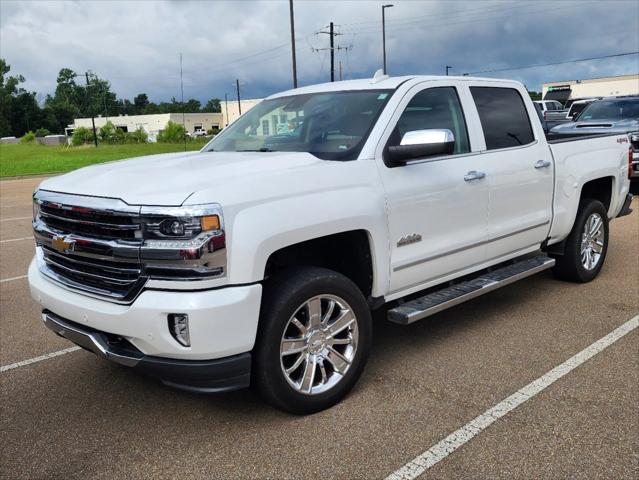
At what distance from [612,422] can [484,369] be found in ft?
A: 3.01

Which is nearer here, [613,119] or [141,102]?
[613,119]

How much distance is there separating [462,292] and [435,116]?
128cm

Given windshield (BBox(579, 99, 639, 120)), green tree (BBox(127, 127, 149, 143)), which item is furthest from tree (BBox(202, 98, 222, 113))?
windshield (BBox(579, 99, 639, 120))

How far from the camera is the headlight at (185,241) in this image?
3.01 m

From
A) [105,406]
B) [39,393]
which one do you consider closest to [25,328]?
[39,393]

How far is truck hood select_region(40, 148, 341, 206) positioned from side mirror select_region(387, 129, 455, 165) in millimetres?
497

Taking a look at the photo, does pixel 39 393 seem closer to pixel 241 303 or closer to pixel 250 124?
pixel 241 303

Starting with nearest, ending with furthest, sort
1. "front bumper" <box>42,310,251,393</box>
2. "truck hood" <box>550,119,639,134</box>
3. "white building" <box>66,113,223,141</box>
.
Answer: "front bumper" <box>42,310,251,393</box>
"truck hood" <box>550,119,639,134</box>
"white building" <box>66,113,223,141</box>

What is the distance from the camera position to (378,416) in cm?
355

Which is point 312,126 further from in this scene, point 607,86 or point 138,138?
point 607,86

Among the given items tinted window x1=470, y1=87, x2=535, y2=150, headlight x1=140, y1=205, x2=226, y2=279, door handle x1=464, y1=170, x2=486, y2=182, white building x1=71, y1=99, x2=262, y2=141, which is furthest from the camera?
white building x1=71, y1=99, x2=262, y2=141

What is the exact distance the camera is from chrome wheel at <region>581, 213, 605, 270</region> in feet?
19.9

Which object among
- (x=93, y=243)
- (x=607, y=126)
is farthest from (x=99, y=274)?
(x=607, y=126)

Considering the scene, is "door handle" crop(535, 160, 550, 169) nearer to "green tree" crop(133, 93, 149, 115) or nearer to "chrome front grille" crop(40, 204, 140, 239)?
"chrome front grille" crop(40, 204, 140, 239)
